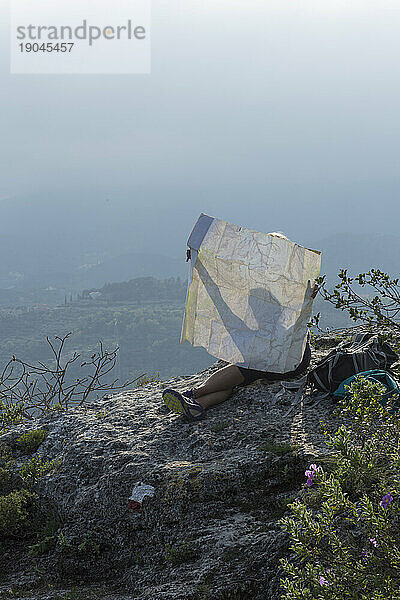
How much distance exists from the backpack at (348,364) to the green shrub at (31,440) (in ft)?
9.26

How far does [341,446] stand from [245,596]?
1364 mm

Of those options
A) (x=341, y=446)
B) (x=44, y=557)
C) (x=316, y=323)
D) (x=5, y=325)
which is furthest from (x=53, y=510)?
(x=5, y=325)

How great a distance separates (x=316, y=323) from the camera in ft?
11.9

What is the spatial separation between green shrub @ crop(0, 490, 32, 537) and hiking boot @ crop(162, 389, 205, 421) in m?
1.60

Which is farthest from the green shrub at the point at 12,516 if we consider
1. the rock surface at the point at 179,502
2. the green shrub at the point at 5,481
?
the green shrub at the point at 5,481

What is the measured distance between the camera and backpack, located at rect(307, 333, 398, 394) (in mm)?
4621

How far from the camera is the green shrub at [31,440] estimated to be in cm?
543

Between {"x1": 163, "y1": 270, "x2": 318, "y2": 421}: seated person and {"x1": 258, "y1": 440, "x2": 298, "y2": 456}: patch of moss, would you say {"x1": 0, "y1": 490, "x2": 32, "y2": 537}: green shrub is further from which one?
{"x1": 258, "y1": 440, "x2": 298, "y2": 456}: patch of moss

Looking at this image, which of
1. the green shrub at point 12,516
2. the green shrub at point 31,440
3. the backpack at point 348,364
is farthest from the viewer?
the green shrub at point 31,440

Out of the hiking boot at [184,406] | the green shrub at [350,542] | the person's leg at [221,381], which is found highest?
the green shrub at [350,542]

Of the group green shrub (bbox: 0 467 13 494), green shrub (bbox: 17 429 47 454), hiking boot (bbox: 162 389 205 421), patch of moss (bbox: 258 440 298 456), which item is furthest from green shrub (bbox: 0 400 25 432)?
patch of moss (bbox: 258 440 298 456)

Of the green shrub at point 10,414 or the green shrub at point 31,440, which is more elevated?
the green shrub at point 31,440

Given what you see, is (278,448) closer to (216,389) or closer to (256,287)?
(216,389)

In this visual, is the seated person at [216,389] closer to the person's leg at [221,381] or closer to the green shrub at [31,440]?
the person's leg at [221,381]
